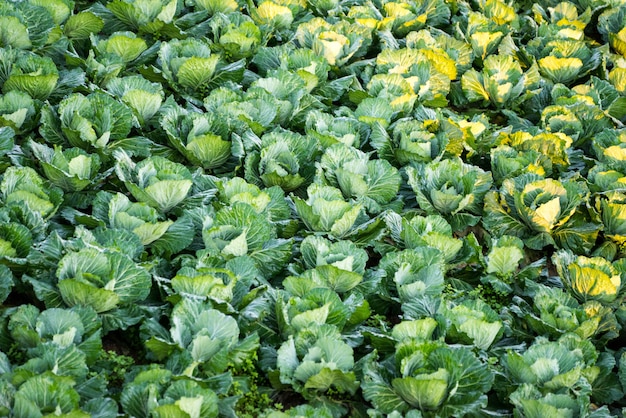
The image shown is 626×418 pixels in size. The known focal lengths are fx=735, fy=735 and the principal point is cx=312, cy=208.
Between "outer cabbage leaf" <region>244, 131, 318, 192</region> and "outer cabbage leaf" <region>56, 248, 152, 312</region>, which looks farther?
"outer cabbage leaf" <region>244, 131, 318, 192</region>

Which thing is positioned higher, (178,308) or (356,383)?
(178,308)

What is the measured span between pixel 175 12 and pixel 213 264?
336cm

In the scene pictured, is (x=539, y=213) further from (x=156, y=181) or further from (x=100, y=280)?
(x=100, y=280)

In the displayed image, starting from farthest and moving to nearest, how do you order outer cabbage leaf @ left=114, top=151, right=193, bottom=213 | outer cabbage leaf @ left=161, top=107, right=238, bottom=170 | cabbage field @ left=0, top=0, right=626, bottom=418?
outer cabbage leaf @ left=161, top=107, right=238, bottom=170
outer cabbage leaf @ left=114, top=151, right=193, bottom=213
cabbage field @ left=0, top=0, right=626, bottom=418

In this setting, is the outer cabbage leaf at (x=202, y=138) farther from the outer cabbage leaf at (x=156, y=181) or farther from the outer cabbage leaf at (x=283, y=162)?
the outer cabbage leaf at (x=156, y=181)

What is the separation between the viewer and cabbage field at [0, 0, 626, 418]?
3445 mm

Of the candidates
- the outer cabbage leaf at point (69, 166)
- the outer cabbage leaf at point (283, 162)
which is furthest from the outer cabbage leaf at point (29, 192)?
the outer cabbage leaf at point (283, 162)

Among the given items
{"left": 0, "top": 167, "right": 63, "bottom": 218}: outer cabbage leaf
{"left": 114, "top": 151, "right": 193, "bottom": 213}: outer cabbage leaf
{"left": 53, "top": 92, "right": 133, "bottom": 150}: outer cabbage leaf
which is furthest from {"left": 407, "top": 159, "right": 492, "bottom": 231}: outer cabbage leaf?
{"left": 0, "top": 167, "right": 63, "bottom": 218}: outer cabbage leaf

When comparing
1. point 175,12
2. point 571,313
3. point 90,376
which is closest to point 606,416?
point 571,313

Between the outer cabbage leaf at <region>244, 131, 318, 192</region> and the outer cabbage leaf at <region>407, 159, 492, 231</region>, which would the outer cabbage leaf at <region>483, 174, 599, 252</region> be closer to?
the outer cabbage leaf at <region>407, 159, 492, 231</region>

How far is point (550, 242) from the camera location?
477cm

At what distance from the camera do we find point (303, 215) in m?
4.47

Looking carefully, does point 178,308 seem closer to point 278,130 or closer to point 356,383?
point 356,383

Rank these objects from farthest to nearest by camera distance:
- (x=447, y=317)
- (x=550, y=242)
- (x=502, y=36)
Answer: (x=502, y=36) → (x=550, y=242) → (x=447, y=317)
